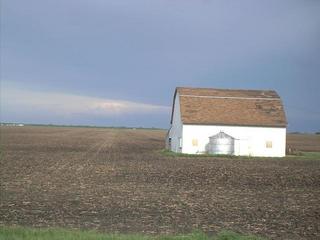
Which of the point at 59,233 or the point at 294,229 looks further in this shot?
the point at 294,229

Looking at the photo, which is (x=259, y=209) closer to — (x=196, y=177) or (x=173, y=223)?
(x=173, y=223)

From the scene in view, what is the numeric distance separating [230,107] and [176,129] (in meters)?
5.31

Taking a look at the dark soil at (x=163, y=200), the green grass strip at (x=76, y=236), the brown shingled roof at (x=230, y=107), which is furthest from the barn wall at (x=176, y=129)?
the green grass strip at (x=76, y=236)

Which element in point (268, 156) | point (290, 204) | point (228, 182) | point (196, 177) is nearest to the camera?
point (290, 204)

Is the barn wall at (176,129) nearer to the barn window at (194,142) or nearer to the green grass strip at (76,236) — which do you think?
the barn window at (194,142)

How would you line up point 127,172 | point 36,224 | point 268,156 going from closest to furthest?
1. point 36,224
2. point 127,172
3. point 268,156

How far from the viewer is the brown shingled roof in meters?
45.7

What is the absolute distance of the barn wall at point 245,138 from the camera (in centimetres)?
4503

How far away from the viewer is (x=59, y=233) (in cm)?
1033

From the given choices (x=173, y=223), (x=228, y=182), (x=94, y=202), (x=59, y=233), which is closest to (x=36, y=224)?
(x=59, y=233)

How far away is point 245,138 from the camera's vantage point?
45.7 m

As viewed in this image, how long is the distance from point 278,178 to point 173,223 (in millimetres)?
13867

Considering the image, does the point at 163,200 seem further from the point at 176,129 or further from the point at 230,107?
the point at 176,129

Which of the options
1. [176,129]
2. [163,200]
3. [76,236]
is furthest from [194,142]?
[76,236]
